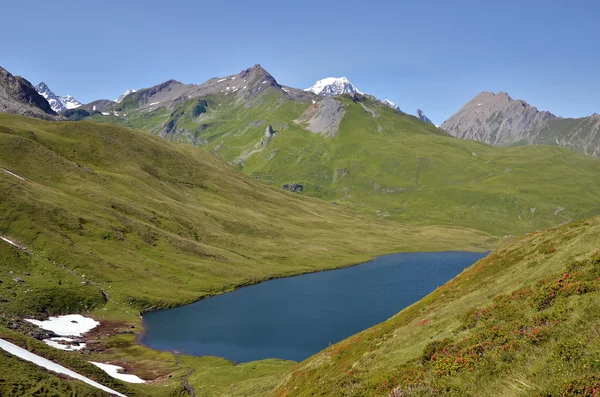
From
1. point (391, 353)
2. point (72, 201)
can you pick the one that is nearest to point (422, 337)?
point (391, 353)

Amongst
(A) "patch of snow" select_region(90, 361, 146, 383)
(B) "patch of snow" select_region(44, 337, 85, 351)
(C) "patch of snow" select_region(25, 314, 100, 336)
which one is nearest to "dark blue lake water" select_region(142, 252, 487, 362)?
(C) "patch of snow" select_region(25, 314, 100, 336)

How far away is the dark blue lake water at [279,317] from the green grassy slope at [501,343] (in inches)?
2232

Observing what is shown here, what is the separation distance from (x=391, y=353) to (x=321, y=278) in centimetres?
15401

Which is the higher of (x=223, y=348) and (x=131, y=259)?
(x=131, y=259)

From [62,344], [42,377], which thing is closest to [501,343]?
[42,377]

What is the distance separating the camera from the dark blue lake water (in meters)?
105

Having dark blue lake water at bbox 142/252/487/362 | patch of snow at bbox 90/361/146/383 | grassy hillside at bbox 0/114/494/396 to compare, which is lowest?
dark blue lake water at bbox 142/252/487/362

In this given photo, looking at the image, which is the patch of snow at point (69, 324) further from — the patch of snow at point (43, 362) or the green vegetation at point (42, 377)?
the patch of snow at point (43, 362)

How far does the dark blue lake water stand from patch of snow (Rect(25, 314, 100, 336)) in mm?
16541

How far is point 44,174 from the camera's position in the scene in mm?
195750

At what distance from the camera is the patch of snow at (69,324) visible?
3910 inches

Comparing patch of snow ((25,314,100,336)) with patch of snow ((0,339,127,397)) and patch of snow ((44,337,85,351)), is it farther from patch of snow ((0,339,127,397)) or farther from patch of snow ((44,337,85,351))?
patch of snow ((0,339,127,397))

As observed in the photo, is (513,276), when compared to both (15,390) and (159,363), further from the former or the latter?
(159,363)

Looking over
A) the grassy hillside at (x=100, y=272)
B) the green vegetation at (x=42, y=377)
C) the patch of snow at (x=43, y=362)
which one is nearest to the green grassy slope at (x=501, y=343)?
the green vegetation at (x=42, y=377)
